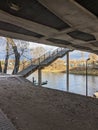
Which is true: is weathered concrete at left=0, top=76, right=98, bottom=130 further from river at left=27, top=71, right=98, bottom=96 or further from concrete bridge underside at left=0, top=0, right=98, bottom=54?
river at left=27, top=71, right=98, bottom=96

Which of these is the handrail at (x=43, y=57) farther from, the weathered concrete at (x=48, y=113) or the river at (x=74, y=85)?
the weathered concrete at (x=48, y=113)

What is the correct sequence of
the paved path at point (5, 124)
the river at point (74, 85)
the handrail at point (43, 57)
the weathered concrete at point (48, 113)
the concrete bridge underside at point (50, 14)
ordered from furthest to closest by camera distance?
1. the river at point (74, 85)
2. the handrail at point (43, 57)
3. the concrete bridge underside at point (50, 14)
4. the weathered concrete at point (48, 113)
5. the paved path at point (5, 124)

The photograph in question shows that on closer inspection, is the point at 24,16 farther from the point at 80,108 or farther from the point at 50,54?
the point at 50,54

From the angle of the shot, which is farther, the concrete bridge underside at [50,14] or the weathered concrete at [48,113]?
the concrete bridge underside at [50,14]

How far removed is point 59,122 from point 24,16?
168 inches

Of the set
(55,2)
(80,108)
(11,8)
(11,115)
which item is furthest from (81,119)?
(11,8)

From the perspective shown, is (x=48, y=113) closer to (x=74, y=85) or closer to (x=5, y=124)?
(x=5, y=124)

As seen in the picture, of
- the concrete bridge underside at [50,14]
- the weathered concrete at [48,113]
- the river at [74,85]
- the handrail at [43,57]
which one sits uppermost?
the concrete bridge underside at [50,14]

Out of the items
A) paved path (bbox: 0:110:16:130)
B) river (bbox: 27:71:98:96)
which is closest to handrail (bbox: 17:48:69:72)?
river (bbox: 27:71:98:96)

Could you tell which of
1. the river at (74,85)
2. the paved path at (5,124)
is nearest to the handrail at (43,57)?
the river at (74,85)

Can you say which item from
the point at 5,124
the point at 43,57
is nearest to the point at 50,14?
the point at 5,124

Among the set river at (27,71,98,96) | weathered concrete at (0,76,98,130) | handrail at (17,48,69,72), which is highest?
handrail at (17,48,69,72)

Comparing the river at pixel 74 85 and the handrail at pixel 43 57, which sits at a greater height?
the handrail at pixel 43 57

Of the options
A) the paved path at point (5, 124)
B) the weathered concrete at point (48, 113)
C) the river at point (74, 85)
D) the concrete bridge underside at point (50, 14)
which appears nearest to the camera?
the paved path at point (5, 124)
